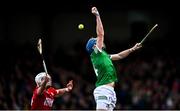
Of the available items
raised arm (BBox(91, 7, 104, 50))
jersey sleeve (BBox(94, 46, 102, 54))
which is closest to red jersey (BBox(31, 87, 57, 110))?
jersey sleeve (BBox(94, 46, 102, 54))

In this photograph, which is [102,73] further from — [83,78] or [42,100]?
[83,78]

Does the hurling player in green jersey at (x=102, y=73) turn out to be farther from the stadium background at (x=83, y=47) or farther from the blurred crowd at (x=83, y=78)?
the stadium background at (x=83, y=47)

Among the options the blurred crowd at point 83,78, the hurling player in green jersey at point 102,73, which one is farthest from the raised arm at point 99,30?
the blurred crowd at point 83,78

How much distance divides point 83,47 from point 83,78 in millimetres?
1213

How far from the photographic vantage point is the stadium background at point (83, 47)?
69.8 feet

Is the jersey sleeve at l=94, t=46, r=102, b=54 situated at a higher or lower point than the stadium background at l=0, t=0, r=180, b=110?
higher

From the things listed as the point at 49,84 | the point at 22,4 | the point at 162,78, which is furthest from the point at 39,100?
the point at 22,4

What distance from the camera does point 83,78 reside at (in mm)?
22938

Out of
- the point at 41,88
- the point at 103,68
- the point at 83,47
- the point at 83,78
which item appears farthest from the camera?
the point at 83,47

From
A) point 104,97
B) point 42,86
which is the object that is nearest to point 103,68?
point 104,97

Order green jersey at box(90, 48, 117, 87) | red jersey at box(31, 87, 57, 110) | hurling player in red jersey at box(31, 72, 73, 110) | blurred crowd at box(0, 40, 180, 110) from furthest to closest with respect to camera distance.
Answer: blurred crowd at box(0, 40, 180, 110) → red jersey at box(31, 87, 57, 110) → hurling player in red jersey at box(31, 72, 73, 110) → green jersey at box(90, 48, 117, 87)

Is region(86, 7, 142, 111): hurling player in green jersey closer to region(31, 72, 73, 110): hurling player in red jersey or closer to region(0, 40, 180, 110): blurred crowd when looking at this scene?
region(31, 72, 73, 110): hurling player in red jersey

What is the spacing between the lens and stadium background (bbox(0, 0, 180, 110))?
2127 cm

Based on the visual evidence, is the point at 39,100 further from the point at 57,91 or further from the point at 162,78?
the point at 162,78
